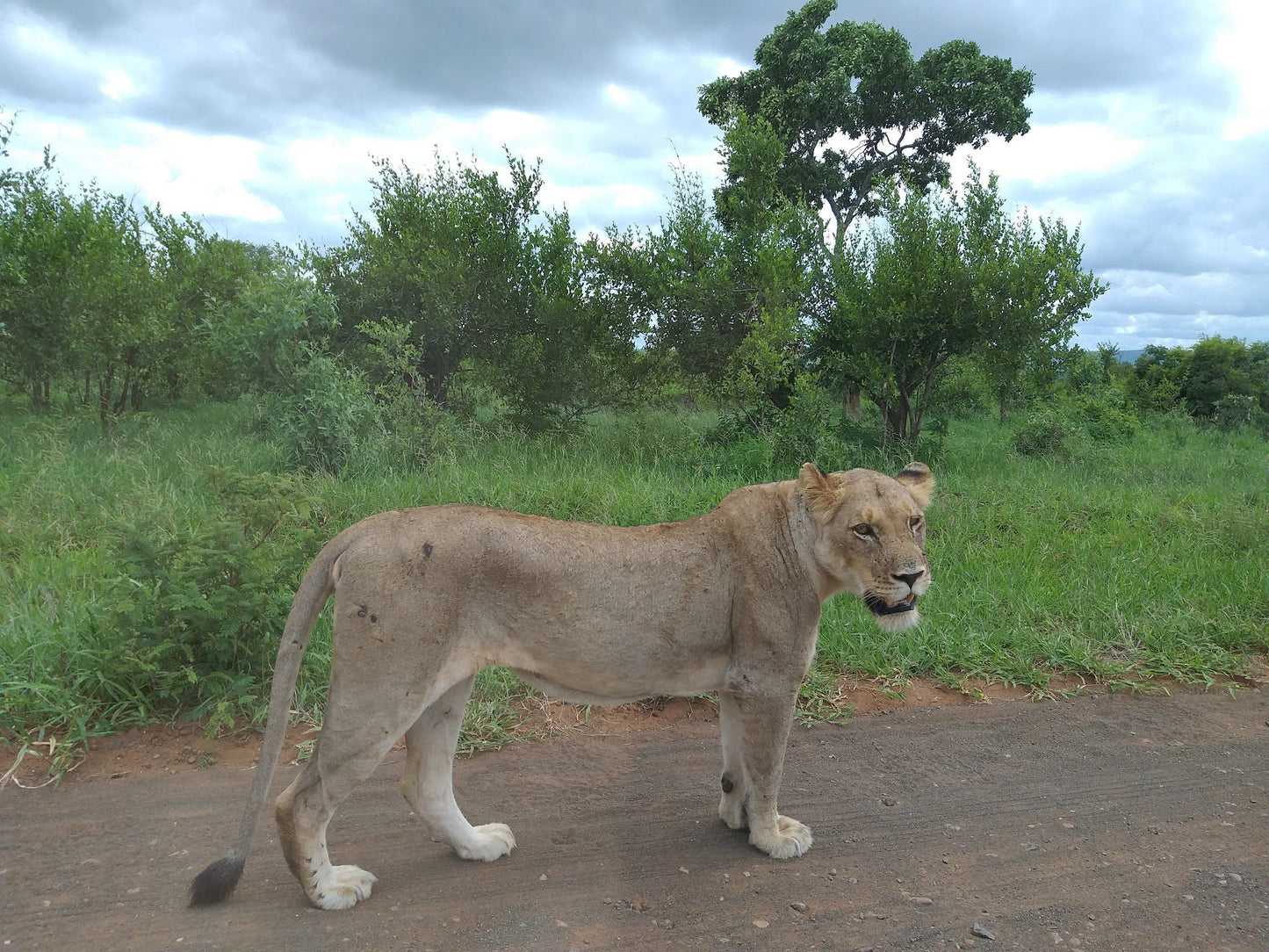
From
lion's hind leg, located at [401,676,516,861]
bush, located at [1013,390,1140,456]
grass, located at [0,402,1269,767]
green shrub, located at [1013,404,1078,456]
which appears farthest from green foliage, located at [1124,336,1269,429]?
lion's hind leg, located at [401,676,516,861]

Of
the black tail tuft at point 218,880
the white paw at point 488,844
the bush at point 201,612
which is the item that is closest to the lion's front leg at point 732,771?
the white paw at point 488,844

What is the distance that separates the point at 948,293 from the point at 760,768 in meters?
8.54

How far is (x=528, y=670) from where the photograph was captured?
10.4ft

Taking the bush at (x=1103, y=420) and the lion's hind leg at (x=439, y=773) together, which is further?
the bush at (x=1103, y=420)

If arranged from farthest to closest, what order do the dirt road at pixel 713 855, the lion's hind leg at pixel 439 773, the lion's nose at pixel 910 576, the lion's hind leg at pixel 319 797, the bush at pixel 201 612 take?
the bush at pixel 201 612 < the lion's hind leg at pixel 439 773 < the lion's nose at pixel 910 576 < the dirt road at pixel 713 855 < the lion's hind leg at pixel 319 797

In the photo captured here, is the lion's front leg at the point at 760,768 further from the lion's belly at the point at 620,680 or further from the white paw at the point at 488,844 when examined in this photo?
the white paw at the point at 488,844

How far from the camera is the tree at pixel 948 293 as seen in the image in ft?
33.8

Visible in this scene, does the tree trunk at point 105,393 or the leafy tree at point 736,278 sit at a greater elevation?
the leafy tree at point 736,278

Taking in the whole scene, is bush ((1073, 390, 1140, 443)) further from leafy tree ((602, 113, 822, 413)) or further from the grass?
leafy tree ((602, 113, 822, 413))

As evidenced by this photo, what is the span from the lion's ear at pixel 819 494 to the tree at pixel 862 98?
15.3 metres

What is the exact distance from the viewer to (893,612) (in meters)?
3.25

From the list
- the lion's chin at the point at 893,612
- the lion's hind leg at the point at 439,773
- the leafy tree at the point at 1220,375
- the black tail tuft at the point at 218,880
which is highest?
the leafy tree at the point at 1220,375

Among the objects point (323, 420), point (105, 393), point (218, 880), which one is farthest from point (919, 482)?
point (105, 393)

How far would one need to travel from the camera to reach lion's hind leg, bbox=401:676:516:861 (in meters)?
3.34
